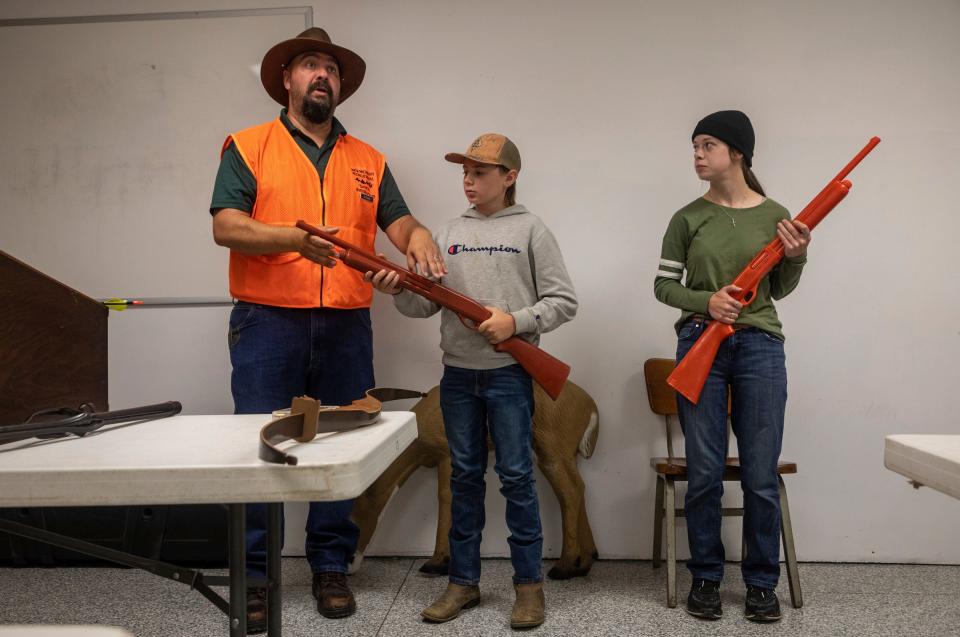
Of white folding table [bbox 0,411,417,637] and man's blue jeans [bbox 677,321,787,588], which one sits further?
man's blue jeans [bbox 677,321,787,588]

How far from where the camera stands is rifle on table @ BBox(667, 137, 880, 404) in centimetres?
212

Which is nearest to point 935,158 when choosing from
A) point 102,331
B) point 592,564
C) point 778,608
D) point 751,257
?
point 751,257

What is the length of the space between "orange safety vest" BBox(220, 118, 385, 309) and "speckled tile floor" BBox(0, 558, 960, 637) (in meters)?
0.98

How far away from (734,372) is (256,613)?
159 centimetres

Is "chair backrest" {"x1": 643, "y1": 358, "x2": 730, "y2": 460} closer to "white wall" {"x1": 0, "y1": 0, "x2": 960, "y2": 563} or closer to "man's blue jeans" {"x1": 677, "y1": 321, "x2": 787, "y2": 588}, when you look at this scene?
"white wall" {"x1": 0, "y1": 0, "x2": 960, "y2": 563}

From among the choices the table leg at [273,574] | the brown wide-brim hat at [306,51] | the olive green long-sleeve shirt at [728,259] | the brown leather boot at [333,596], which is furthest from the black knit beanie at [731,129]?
the brown leather boot at [333,596]

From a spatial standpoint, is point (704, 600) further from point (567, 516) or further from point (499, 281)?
point (499, 281)

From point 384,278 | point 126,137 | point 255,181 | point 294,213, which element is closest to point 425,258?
point 384,278

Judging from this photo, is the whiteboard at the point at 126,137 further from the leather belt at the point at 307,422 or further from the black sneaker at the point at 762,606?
the black sneaker at the point at 762,606

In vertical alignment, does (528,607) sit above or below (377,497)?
below

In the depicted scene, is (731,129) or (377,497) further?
(377,497)

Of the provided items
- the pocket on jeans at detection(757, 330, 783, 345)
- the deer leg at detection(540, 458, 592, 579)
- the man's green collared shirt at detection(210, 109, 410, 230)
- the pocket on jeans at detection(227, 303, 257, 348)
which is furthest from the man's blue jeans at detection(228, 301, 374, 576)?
the pocket on jeans at detection(757, 330, 783, 345)

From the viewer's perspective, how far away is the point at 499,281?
2.20 m

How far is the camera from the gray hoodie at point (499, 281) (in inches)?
85.6
